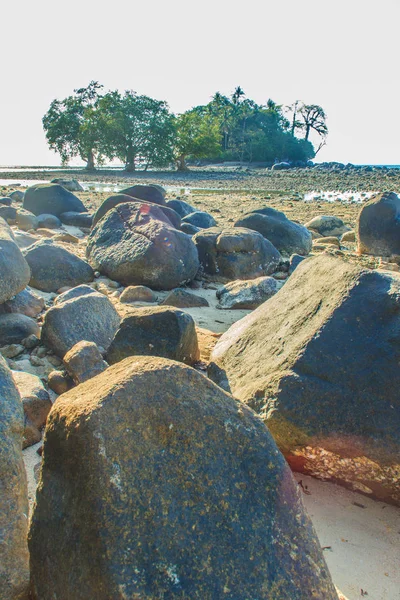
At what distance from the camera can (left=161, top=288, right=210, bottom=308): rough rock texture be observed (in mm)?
5320

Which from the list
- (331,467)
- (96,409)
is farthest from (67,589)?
(331,467)

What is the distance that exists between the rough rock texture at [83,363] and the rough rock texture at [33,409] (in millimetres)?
261

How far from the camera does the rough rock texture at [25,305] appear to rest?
4312 millimetres

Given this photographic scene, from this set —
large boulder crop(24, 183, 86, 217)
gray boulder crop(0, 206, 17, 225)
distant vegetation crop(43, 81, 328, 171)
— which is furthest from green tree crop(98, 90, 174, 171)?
gray boulder crop(0, 206, 17, 225)

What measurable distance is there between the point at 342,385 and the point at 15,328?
2625 millimetres

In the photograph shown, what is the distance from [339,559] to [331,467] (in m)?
0.44

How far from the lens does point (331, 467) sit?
2.50m

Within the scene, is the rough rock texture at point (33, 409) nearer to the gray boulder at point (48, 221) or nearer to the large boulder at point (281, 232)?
the large boulder at point (281, 232)

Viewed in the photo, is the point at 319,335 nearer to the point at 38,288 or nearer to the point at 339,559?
the point at 339,559

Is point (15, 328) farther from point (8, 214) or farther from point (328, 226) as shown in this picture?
point (328, 226)

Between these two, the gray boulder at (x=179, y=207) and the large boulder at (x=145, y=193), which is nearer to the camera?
the large boulder at (x=145, y=193)

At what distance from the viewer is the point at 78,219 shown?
10.2 m

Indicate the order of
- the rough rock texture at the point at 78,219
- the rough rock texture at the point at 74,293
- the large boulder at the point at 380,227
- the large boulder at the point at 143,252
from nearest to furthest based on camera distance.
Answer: the rough rock texture at the point at 74,293, the large boulder at the point at 143,252, the large boulder at the point at 380,227, the rough rock texture at the point at 78,219

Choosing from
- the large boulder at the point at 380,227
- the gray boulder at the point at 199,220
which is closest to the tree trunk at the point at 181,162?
the gray boulder at the point at 199,220
